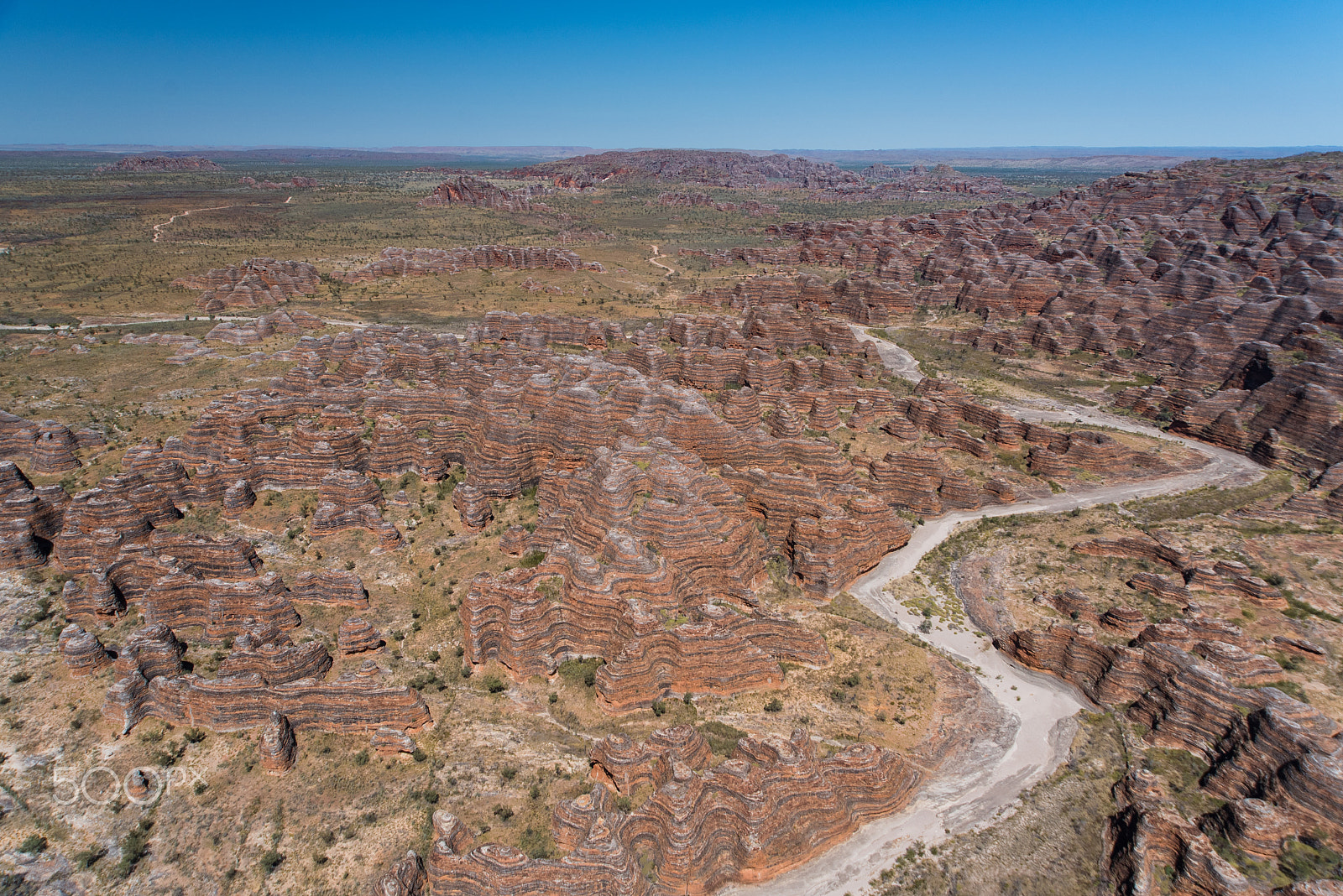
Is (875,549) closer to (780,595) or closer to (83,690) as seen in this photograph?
(780,595)

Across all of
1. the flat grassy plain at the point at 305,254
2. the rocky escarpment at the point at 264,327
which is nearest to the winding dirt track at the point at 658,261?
the flat grassy plain at the point at 305,254

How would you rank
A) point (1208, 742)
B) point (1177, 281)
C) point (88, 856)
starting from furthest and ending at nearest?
point (1177, 281) → point (1208, 742) → point (88, 856)

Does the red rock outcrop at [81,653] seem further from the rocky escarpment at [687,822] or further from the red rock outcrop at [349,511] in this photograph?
the rocky escarpment at [687,822]

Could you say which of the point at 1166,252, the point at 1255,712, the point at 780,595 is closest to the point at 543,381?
the point at 780,595

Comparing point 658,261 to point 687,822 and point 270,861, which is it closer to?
point 687,822

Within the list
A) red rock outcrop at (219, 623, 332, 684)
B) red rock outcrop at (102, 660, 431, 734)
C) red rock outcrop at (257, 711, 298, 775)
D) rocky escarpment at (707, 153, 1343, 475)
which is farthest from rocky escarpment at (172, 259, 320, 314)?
rocky escarpment at (707, 153, 1343, 475)

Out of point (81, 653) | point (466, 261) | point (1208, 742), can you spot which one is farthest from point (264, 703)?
point (466, 261)
